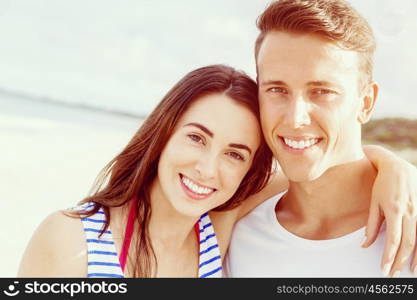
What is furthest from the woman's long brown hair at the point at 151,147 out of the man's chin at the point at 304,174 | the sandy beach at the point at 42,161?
the sandy beach at the point at 42,161

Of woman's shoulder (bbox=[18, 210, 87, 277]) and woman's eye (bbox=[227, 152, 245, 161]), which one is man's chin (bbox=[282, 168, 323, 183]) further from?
woman's shoulder (bbox=[18, 210, 87, 277])

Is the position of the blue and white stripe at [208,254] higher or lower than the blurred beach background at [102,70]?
lower

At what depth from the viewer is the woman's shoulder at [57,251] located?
8.23 feet

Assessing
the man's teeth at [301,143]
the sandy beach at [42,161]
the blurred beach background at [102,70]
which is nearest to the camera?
the man's teeth at [301,143]

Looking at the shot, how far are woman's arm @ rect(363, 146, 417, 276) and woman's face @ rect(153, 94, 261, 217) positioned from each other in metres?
0.69

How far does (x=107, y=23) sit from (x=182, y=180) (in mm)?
21997

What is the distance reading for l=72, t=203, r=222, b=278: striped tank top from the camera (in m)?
2.55

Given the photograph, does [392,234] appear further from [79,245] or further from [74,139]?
[74,139]

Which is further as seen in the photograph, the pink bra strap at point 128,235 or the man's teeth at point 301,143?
the man's teeth at point 301,143

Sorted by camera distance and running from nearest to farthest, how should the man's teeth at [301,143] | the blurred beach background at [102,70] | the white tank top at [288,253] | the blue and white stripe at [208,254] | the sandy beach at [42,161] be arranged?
the white tank top at [288,253] → the man's teeth at [301,143] → the blue and white stripe at [208,254] → the sandy beach at [42,161] → the blurred beach background at [102,70]

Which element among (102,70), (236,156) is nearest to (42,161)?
(236,156)

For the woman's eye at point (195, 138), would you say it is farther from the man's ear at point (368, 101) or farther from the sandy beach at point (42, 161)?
the sandy beach at point (42, 161)

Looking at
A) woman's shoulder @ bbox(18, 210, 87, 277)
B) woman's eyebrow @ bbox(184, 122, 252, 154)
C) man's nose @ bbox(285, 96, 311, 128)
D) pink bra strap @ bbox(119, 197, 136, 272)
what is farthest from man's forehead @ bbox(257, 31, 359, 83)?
woman's shoulder @ bbox(18, 210, 87, 277)

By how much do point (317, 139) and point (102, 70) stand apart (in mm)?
21124
